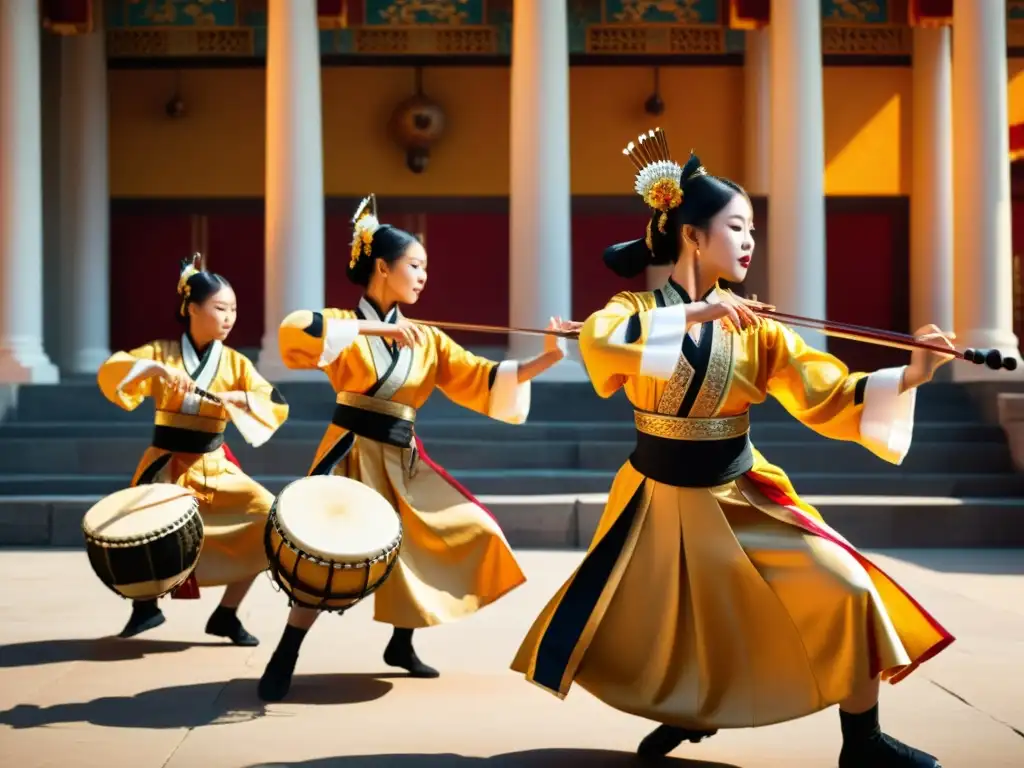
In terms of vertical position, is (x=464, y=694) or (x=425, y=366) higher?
(x=425, y=366)

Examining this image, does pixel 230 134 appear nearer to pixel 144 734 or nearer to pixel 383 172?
pixel 383 172

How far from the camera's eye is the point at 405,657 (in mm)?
5090

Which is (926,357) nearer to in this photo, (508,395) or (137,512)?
(508,395)

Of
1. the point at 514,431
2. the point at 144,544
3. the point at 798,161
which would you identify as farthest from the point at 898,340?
the point at 798,161

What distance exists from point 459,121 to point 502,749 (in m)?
13.3

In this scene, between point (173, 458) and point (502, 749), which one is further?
point (173, 458)

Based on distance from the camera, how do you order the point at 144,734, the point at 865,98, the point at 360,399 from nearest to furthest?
the point at 144,734, the point at 360,399, the point at 865,98

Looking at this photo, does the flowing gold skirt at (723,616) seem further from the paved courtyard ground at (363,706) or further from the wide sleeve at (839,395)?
the paved courtyard ground at (363,706)

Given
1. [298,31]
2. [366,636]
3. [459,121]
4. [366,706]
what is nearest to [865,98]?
[459,121]

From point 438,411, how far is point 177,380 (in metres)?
6.82

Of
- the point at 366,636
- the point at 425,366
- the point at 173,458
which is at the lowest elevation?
Result: the point at 366,636

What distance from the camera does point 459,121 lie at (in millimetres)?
16484

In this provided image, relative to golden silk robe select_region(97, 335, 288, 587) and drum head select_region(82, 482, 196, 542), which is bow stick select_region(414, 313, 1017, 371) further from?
golden silk robe select_region(97, 335, 288, 587)

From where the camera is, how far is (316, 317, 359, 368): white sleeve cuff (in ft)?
15.3
